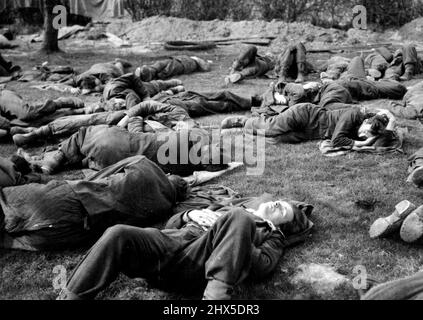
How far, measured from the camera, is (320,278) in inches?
146

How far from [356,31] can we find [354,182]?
12040mm

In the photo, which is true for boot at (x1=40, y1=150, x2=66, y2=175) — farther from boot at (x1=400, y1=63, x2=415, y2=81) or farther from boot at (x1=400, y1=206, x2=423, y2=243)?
boot at (x1=400, y1=63, x2=415, y2=81)

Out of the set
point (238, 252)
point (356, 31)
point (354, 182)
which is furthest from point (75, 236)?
point (356, 31)

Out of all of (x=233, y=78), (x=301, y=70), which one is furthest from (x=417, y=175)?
(x=233, y=78)

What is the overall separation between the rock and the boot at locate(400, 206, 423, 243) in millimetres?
676

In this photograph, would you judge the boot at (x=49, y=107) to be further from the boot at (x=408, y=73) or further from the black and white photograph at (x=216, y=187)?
the boot at (x=408, y=73)

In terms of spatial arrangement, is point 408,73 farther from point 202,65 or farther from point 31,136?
point 31,136

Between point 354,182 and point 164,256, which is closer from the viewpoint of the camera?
point 164,256

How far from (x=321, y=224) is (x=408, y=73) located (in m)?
6.87

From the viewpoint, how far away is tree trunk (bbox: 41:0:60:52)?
44.7 ft

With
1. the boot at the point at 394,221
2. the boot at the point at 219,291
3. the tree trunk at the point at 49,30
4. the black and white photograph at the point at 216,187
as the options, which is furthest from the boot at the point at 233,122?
the tree trunk at the point at 49,30

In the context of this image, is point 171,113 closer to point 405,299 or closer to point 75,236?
point 75,236

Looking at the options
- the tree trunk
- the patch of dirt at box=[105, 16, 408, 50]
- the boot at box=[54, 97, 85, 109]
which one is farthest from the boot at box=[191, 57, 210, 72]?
the boot at box=[54, 97, 85, 109]

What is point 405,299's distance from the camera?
9.27 feet
